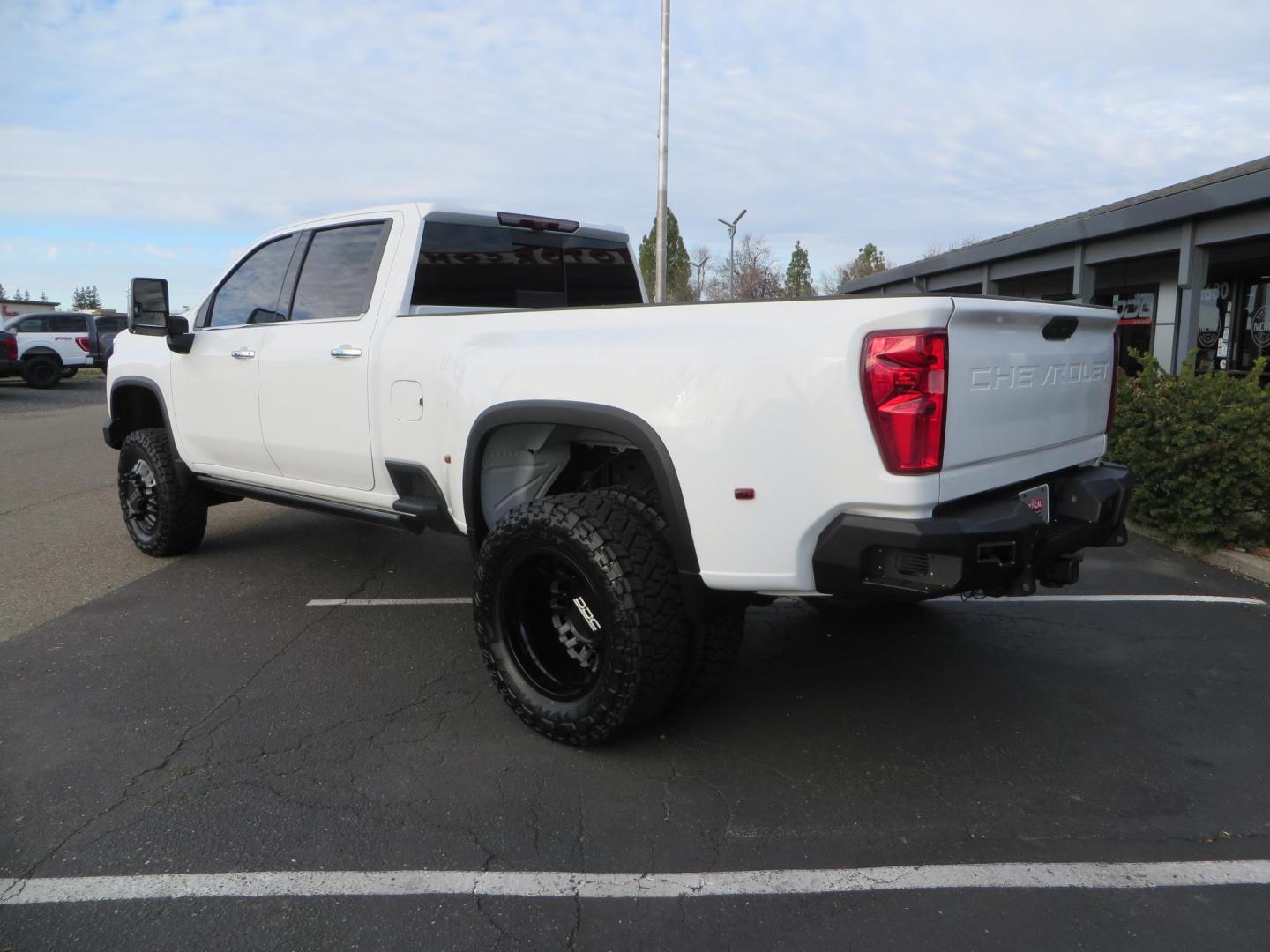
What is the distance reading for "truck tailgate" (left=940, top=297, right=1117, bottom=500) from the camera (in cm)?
278

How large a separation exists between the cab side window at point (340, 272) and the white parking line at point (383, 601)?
1638 millimetres

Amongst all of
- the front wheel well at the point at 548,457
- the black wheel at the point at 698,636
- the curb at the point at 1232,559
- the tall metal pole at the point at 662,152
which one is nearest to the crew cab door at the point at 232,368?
the front wheel well at the point at 548,457

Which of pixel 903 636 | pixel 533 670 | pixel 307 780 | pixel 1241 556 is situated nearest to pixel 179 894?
pixel 307 780

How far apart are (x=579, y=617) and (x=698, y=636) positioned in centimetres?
46

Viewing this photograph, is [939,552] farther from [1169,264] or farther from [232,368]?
[1169,264]

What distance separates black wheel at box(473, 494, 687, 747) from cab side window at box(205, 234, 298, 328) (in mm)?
2313

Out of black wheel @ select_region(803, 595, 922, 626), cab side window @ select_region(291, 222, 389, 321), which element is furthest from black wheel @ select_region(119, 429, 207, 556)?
black wheel @ select_region(803, 595, 922, 626)

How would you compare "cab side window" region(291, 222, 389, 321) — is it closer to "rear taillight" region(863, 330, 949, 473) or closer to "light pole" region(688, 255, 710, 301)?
"rear taillight" region(863, 330, 949, 473)

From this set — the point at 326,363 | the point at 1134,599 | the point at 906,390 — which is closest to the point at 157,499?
the point at 326,363

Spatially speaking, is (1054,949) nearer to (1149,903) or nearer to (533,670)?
(1149,903)

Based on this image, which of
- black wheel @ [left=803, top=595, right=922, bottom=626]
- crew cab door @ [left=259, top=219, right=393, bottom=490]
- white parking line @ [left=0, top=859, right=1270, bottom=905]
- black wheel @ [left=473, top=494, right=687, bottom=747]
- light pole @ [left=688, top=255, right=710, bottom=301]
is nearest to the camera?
white parking line @ [left=0, top=859, right=1270, bottom=905]

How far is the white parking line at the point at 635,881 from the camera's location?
262 cm

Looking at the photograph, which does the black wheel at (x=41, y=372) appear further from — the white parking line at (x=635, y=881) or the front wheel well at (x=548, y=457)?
the white parking line at (x=635, y=881)

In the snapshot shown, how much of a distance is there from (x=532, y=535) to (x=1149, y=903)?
2.19 meters
